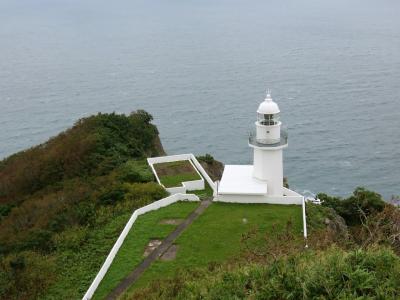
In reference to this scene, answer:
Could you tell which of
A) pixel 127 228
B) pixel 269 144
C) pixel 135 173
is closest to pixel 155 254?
pixel 127 228

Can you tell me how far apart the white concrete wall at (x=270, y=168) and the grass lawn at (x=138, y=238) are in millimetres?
4363

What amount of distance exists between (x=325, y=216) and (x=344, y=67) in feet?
226

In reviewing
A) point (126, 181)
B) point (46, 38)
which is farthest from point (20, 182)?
point (46, 38)

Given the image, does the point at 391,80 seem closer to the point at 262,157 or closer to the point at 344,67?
the point at 344,67

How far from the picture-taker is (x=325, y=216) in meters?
28.6

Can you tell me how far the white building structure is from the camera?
29000mm

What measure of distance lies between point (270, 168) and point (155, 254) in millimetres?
9869

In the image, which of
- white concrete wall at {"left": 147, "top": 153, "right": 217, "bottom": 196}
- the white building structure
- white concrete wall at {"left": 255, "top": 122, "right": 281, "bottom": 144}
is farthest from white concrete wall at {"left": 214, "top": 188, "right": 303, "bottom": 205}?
white concrete wall at {"left": 255, "top": 122, "right": 281, "bottom": 144}

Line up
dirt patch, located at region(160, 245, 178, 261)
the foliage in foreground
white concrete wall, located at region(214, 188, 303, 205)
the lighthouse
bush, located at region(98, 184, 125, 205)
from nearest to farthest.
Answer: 1. the foliage in foreground
2. dirt patch, located at region(160, 245, 178, 261)
3. white concrete wall, located at region(214, 188, 303, 205)
4. the lighthouse
5. bush, located at region(98, 184, 125, 205)

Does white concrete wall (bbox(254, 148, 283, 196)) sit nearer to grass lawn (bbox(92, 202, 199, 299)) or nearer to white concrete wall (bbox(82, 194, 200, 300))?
white concrete wall (bbox(82, 194, 200, 300))

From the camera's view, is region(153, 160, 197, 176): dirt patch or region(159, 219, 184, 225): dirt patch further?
region(153, 160, 197, 176): dirt patch

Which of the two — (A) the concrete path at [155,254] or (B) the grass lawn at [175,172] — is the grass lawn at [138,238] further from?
(B) the grass lawn at [175,172]

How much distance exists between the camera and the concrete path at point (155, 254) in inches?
817

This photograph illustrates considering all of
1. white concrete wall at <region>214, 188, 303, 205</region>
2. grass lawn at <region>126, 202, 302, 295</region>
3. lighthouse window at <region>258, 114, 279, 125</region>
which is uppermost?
lighthouse window at <region>258, 114, 279, 125</region>
